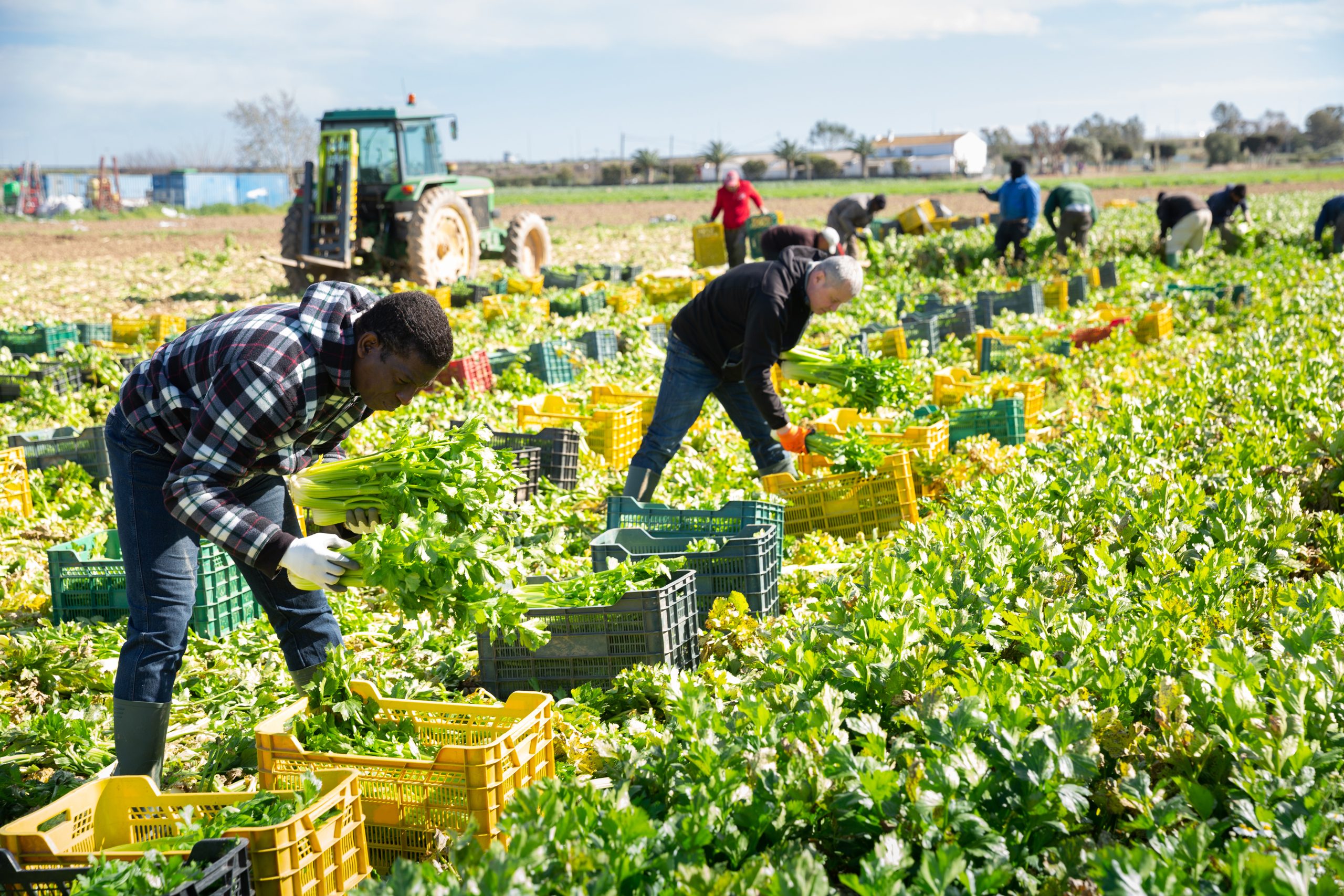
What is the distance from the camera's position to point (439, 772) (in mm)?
2969

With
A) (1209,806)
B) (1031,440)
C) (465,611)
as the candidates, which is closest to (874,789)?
(1209,806)

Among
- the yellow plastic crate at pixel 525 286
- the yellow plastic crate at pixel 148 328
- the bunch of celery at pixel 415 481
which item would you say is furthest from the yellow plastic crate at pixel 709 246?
the bunch of celery at pixel 415 481

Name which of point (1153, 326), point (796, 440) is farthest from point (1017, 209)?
point (796, 440)

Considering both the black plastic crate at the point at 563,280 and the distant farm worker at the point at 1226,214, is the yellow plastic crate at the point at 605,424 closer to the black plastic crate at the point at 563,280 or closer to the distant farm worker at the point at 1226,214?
the black plastic crate at the point at 563,280

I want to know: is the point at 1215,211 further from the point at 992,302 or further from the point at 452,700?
the point at 452,700

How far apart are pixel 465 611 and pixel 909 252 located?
1699 centimetres

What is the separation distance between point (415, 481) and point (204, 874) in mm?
1422

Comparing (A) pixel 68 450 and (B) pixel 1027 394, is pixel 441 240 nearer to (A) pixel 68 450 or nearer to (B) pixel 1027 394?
(A) pixel 68 450

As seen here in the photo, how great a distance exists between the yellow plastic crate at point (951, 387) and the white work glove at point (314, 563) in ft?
19.7

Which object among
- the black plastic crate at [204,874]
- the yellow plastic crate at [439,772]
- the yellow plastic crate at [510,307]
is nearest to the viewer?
the black plastic crate at [204,874]

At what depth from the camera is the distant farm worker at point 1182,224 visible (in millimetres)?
17453

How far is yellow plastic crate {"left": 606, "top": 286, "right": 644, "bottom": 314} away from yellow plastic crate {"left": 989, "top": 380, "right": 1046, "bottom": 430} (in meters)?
6.37

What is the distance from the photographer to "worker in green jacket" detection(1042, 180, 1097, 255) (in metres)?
17.2

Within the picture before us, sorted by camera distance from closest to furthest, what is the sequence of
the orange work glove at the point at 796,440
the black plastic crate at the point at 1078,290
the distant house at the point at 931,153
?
the orange work glove at the point at 796,440
the black plastic crate at the point at 1078,290
the distant house at the point at 931,153
